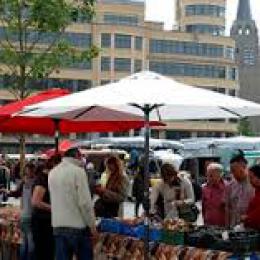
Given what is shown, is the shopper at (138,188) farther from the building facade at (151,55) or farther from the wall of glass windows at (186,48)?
the wall of glass windows at (186,48)

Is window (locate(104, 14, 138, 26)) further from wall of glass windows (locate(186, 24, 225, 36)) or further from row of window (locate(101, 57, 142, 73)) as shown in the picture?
wall of glass windows (locate(186, 24, 225, 36))

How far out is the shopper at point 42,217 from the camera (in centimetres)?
997

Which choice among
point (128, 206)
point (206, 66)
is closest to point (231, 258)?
point (128, 206)

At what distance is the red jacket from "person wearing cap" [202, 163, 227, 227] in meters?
1.41

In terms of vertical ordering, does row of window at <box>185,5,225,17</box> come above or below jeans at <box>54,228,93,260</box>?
above

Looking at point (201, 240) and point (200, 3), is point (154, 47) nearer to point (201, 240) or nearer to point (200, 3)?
point (200, 3)

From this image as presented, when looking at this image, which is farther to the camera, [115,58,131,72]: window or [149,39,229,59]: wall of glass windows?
[149,39,229,59]: wall of glass windows

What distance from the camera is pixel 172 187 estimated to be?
10320 millimetres

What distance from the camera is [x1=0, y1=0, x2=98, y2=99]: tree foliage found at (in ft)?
67.2

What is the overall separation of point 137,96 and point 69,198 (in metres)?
1.45

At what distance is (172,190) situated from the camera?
33.8 ft

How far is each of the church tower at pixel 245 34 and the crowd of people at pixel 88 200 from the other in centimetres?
14403

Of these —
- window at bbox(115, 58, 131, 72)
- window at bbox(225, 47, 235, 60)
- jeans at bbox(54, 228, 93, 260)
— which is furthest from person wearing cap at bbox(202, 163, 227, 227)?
window at bbox(225, 47, 235, 60)

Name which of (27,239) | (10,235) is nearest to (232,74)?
(10,235)
